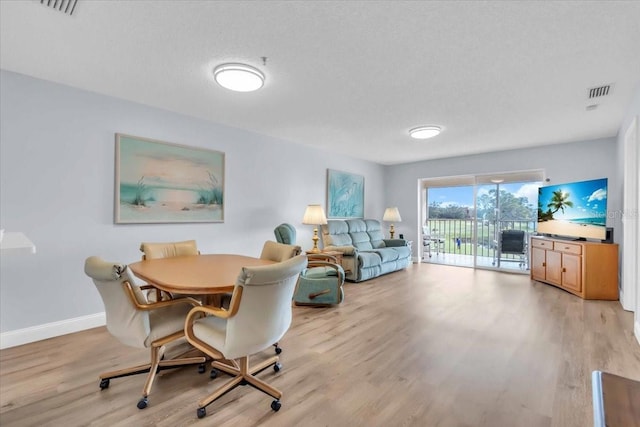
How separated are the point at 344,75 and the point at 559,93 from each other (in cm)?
227

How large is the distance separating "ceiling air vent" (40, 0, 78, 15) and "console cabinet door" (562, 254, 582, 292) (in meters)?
6.05

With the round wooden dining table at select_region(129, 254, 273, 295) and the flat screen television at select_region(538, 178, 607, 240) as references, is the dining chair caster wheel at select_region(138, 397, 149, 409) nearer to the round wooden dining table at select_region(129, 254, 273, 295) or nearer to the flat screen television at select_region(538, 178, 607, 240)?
the round wooden dining table at select_region(129, 254, 273, 295)

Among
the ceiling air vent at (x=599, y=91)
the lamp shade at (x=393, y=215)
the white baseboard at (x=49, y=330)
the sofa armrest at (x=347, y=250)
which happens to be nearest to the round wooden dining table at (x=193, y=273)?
the white baseboard at (x=49, y=330)

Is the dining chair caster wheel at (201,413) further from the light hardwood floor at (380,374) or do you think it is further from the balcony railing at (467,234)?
the balcony railing at (467,234)

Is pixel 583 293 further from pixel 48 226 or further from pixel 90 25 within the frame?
pixel 48 226

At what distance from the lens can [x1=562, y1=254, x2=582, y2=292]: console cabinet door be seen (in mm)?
4184

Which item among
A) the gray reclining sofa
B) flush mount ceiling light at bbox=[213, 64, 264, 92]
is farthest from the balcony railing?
flush mount ceiling light at bbox=[213, 64, 264, 92]

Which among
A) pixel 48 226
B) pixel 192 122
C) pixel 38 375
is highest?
pixel 192 122

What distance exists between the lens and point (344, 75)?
104 inches

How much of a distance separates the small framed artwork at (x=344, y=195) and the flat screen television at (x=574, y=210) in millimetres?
3347

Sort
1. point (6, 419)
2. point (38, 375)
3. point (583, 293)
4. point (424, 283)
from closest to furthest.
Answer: point (6, 419), point (38, 375), point (583, 293), point (424, 283)

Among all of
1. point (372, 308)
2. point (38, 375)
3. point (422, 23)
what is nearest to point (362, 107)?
point (422, 23)

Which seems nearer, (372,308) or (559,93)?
(559,93)

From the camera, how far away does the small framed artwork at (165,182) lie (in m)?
3.23
